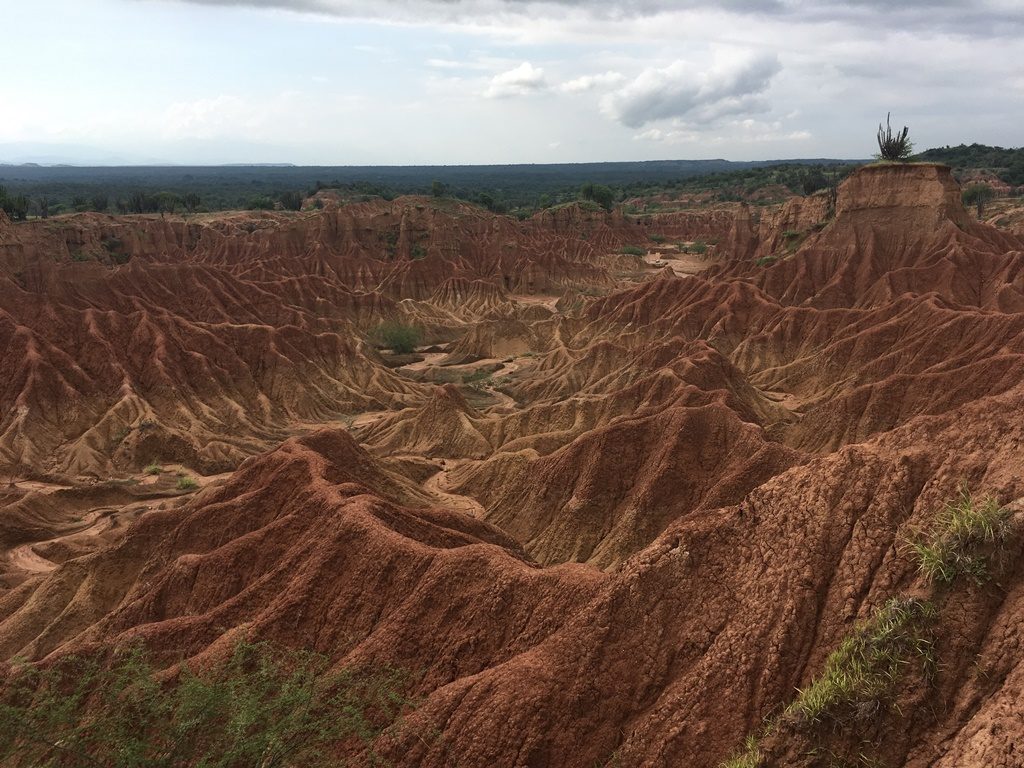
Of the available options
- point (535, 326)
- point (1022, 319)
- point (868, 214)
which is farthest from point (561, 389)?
point (868, 214)

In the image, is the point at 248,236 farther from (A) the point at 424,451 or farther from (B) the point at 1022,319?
(B) the point at 1022,319

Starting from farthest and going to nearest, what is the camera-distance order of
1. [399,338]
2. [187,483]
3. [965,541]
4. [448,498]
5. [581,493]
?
[399,338]
[187,483]
[448,498]
[581,493]
[965,541]

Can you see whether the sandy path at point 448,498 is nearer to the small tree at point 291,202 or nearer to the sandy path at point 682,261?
the sandy path at point 682,261

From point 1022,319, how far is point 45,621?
175 feet

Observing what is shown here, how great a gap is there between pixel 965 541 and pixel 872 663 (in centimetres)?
248

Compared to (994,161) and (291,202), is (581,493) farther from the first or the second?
(994,161)

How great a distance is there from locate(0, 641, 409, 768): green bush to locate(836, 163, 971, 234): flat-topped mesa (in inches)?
2868

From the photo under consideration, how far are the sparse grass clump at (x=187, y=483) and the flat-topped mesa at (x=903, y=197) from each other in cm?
6860

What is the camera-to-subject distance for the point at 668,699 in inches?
499

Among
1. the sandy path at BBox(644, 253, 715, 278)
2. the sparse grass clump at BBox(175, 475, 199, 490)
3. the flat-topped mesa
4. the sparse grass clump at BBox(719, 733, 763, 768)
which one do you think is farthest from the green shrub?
the sparse grass clump at BBox(719, 733, 763, 768)

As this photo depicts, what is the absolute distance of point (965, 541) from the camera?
1073 centimetres

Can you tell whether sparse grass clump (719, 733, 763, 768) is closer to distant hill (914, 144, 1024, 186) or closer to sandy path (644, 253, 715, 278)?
sandy path (644, 253, 715, 278)

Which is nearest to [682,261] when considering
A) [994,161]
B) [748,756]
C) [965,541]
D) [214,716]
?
[994,161]

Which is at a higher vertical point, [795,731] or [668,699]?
[795,731]
